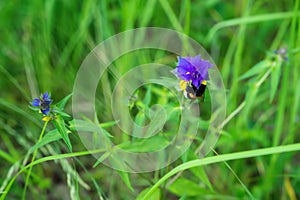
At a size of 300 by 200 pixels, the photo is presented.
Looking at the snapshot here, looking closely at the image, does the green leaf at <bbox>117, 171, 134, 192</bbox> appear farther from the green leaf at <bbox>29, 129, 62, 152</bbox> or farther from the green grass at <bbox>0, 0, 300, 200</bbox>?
the green leaf at <bbox>29, 129, 62, 152</bbox>

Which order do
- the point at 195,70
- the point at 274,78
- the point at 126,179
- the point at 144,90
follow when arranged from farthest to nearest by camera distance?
the point at 144,90 → the point at 274,78 → the point at 126,179 → the point at 195,70

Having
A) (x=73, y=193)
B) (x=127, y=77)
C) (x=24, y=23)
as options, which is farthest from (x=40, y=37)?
(x=73, y=193)

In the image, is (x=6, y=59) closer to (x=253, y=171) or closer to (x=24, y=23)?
(x=24, y=23)

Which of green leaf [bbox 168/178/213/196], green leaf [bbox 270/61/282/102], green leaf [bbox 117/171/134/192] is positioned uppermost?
green leaf [bbox 270/61/282/102]

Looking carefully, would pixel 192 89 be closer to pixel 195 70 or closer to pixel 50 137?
pixel 195 70

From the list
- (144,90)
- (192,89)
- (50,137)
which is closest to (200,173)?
(192,89)

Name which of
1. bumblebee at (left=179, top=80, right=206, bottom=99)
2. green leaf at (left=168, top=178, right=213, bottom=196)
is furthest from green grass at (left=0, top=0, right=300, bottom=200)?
bumblebee at (left=179, top=80, right=206, bottom=99)

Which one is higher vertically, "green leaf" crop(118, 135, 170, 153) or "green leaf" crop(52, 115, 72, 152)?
"green leaf" crop(118, 135, 170, 153)
